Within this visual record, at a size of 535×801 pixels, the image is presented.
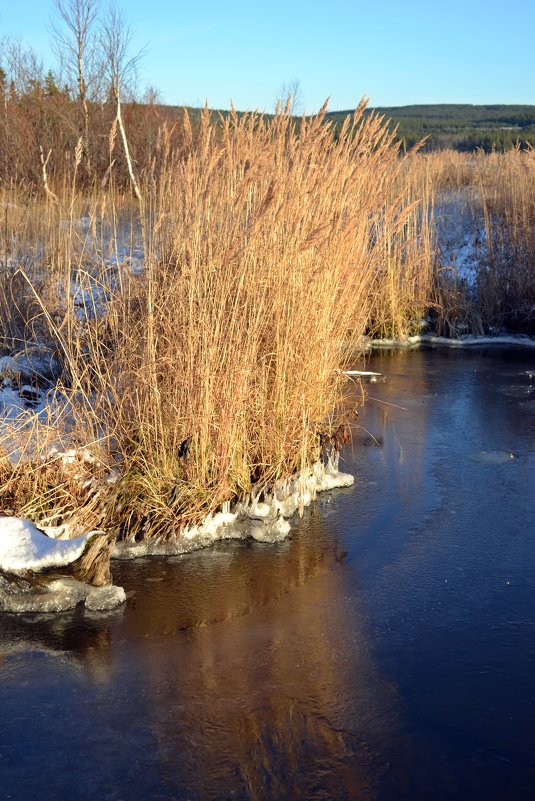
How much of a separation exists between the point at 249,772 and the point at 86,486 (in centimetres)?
192

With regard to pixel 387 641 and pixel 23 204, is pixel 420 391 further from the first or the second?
pixel 23 204

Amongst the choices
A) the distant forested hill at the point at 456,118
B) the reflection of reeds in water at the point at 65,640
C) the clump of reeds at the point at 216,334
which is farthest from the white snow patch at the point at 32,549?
the distant forested hill at the point at 456,118

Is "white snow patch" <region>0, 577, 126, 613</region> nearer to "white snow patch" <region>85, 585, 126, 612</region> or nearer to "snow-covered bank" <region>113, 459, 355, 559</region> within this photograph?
"white snow patch" <region>85, 585, 126, 612</region>

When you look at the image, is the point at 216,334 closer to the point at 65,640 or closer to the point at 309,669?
the point at 65,640

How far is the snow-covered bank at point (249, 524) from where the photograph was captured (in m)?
3.87

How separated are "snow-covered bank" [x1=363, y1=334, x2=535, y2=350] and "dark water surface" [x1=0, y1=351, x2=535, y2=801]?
5095 millimetres

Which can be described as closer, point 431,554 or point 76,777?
point 76,777

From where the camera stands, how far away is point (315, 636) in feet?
10.2

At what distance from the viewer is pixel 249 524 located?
411 centimetres

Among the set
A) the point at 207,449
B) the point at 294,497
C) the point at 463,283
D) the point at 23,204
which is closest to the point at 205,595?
the point at 207,449

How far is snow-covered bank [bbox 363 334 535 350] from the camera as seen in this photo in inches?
376

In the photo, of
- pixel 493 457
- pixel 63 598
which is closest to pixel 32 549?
pixel 63 598

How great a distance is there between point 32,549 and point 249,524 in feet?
3.90

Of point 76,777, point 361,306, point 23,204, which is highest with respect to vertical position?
point 23,204
